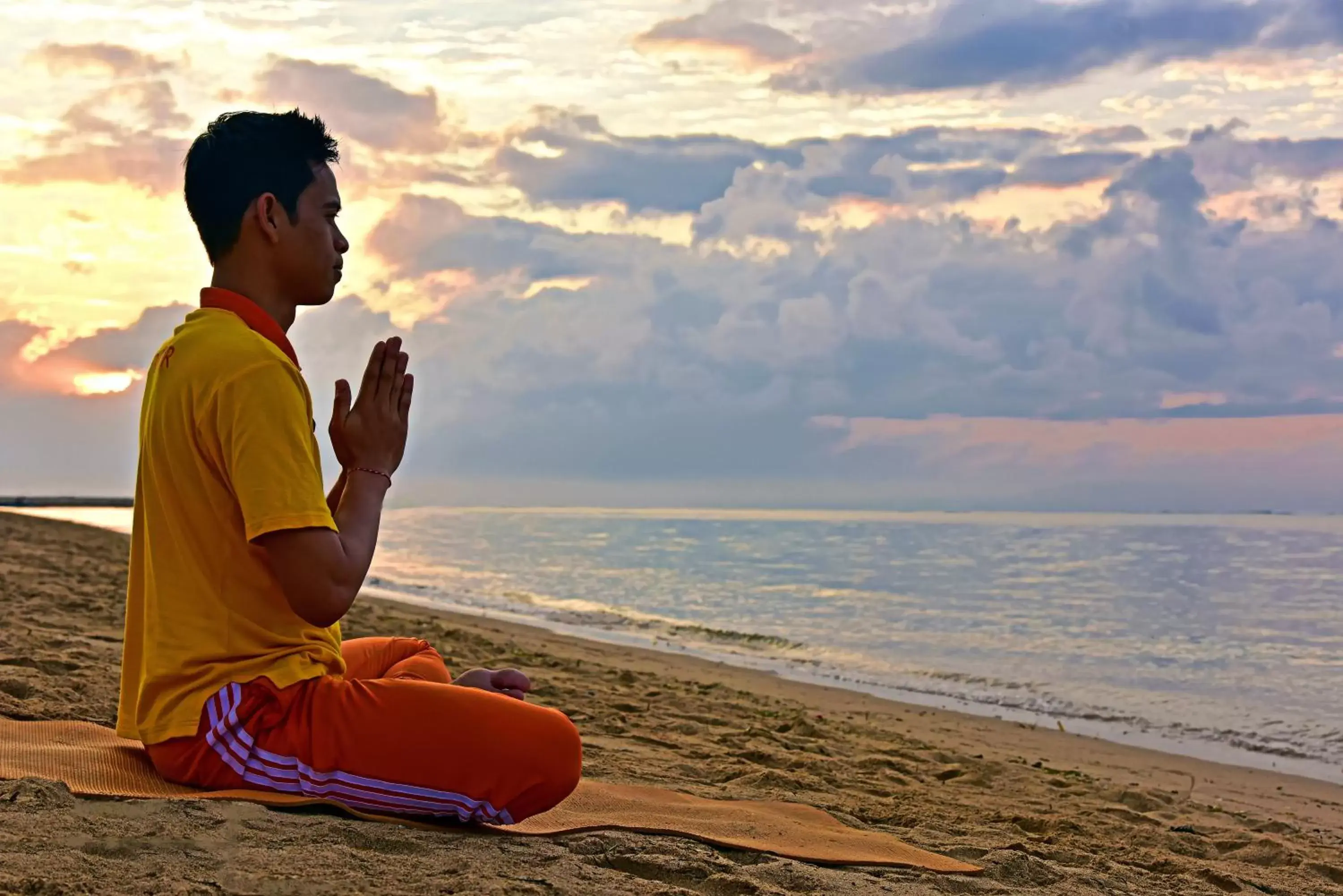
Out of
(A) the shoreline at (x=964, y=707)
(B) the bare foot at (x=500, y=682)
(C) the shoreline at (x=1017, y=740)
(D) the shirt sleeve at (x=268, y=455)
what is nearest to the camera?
(D) the shirt sleeve at (x=268, y=455)

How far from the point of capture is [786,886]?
3035 millimetres

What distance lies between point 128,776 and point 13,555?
10.8 meters

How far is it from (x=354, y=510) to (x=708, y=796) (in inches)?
91.3

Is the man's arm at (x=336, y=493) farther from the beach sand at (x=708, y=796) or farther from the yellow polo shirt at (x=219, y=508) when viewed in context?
the beach sand at (x=708, y=796)

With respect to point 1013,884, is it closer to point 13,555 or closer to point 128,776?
point 128,776

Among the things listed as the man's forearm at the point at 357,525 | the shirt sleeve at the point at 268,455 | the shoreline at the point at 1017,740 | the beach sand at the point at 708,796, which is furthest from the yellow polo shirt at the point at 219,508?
the shoreline at the point at 1017,740

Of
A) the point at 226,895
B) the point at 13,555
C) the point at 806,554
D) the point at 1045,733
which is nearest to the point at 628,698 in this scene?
the point at 1045,733

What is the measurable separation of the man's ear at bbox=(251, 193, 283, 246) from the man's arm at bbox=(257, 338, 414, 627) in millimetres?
385

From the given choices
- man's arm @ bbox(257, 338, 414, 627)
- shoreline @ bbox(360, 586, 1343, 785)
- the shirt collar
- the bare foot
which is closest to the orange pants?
the bare foot

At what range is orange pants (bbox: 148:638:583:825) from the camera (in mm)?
2760

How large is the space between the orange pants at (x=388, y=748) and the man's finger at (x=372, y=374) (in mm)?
719

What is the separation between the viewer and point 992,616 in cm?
1548

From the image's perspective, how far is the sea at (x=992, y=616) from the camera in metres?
9.74

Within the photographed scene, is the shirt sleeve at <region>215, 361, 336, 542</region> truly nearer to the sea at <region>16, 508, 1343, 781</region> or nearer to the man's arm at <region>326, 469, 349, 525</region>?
the man's arm at <region>326, 469, 349, 525</region>
